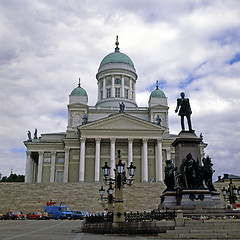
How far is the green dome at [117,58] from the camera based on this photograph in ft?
A: 244

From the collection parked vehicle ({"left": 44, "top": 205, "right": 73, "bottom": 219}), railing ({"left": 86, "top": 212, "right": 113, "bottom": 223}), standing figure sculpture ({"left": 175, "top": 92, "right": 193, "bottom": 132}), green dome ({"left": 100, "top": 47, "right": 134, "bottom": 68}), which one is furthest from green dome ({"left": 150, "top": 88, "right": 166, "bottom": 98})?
railing ({"left": 86, "top": 212, "right": 113, "bottom": 223})

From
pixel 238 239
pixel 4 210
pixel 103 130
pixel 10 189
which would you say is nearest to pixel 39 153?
pixel 103 130

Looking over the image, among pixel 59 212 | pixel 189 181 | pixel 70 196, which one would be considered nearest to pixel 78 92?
pixel 70 196

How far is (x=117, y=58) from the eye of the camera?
7450 cm

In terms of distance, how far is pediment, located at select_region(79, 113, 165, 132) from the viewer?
55.7 meters

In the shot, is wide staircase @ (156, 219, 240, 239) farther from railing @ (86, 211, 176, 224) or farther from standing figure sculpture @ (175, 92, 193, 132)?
standing figure sculpture @ (175, 92, 193, 132)

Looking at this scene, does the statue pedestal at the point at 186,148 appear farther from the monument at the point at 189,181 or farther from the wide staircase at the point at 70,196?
the wide staircase at the point at 70,196

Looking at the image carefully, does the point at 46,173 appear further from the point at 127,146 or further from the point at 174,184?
the point at 174,184

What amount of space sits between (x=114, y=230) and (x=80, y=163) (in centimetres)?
4105

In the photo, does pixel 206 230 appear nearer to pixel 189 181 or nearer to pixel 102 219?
pixel 189 181

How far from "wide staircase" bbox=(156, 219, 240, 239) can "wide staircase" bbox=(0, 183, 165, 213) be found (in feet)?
77.5

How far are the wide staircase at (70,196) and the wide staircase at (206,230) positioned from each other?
23.6 metres

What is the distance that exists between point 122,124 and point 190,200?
130 feet

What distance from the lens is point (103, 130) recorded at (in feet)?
183
